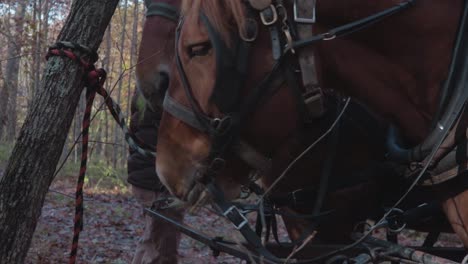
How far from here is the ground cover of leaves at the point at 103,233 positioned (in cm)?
591

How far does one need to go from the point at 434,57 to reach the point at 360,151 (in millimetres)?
863

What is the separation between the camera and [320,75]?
2.00 m

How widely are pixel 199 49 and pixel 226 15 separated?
0.15m

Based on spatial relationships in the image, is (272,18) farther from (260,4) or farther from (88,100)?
(88,100)

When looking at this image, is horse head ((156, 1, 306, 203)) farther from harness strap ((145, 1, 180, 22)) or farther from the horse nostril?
harness strap ((145, 1, 180, 22))

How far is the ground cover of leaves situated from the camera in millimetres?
5910

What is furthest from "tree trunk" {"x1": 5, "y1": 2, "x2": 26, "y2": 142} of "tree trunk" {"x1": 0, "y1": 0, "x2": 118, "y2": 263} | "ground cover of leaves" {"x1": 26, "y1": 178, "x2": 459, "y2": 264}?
"tree trunk" {"x1": 0, "y1": 0, "x2": 118, "y2": 263}

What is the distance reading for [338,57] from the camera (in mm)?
2023

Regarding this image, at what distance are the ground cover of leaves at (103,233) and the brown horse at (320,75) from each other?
2.37 metres

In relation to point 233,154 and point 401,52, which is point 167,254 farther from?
point 401,52

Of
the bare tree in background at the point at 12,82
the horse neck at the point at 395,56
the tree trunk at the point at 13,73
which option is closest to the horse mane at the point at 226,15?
the horse neck at the point at 395,56

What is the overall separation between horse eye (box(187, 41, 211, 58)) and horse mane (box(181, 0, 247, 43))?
72mm

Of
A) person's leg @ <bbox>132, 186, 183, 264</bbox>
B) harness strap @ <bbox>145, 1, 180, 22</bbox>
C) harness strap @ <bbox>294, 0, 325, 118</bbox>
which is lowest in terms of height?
person's leg @ <bbox>132, 186, 183, 264</bbox>

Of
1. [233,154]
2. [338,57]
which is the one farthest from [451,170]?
[233,154]
